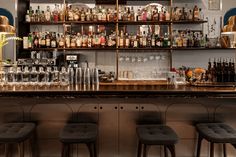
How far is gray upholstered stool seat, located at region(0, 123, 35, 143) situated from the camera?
8.13ft

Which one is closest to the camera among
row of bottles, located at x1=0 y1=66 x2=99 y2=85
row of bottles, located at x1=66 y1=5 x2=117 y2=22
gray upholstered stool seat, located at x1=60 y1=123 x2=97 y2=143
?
gray upholstered stool seat, located at x1=60 y1=123 x2=97 y2=143

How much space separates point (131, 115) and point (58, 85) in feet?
2.78

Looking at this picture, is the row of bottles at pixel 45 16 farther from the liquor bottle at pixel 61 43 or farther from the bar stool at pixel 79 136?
the bar stool at pixel 79 136

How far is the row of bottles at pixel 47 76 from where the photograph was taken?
3260 millimetres

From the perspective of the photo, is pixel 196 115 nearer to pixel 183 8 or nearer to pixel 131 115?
pixel 131 115

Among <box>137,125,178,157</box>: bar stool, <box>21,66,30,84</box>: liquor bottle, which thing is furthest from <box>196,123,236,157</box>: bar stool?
<box>21,66,30,84</box>: liquor bottle

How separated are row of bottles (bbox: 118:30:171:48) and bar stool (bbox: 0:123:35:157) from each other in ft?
8.79

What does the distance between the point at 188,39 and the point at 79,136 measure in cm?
333

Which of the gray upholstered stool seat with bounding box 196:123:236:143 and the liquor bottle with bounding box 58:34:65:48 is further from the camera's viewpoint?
the liquor bottle with bounding box 58:34:65:48

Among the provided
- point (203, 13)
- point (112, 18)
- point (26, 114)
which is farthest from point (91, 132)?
point (203, 13)

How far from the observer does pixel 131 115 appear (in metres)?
3.08

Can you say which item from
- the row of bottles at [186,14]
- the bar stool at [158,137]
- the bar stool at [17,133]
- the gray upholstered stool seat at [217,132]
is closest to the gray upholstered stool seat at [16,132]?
the bar stool at [17,133]

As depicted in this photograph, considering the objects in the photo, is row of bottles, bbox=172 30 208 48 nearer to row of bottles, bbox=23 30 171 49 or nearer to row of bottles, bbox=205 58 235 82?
row of bottles, bbox=23 30 171 49

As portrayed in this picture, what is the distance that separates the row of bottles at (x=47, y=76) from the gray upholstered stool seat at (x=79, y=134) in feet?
2.10
